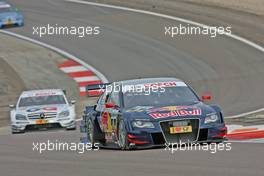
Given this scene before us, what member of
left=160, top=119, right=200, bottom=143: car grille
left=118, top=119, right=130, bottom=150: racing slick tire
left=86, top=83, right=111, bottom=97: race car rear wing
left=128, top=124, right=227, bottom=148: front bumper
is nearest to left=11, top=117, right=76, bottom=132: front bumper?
left=86, top=83, right=111, bottom=97: race car rear wing

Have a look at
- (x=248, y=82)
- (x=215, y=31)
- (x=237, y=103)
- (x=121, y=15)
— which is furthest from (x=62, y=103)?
(x=121, y=15)

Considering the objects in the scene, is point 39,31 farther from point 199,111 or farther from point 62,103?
point 199,111

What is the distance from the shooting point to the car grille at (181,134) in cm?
1512

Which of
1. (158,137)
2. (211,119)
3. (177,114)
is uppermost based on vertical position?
(177,114)

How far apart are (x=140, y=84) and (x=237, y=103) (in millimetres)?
14327

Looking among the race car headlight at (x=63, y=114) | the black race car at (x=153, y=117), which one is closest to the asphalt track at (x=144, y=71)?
the black race car at (x=153, y=117)

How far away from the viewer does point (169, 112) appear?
15383 mm

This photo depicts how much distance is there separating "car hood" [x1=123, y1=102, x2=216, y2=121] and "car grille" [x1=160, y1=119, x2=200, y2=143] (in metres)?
0.08

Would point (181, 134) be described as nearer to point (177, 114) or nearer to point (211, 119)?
point (177, 114)

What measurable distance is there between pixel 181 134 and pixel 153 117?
20.6 inches

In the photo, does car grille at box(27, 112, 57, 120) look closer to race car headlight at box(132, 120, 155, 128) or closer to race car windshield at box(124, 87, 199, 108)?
race car windshield at box(124, 87, 199, 108)

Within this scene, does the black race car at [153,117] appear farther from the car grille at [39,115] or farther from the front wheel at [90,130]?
the car grille at [39,115]

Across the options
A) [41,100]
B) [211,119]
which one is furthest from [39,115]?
[211,119]

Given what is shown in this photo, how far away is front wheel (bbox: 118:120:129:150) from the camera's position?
51.3 ft
